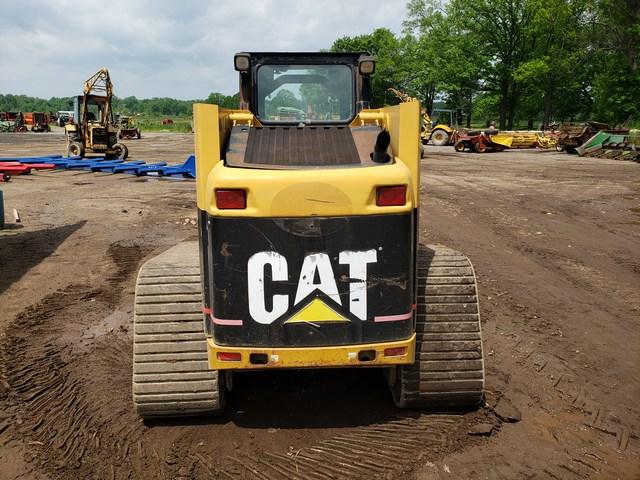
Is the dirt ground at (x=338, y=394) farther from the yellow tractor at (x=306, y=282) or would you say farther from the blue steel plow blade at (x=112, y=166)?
the blue steel plow blade at (x=112, y=166)

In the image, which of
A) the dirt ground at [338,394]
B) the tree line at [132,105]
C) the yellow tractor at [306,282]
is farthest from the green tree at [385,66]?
the tree line at [132,105]

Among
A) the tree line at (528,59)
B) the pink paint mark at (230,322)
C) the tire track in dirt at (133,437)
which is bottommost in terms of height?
→ the tire track in dirt at (133,437)

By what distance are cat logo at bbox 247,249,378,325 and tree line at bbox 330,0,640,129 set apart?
123 ft

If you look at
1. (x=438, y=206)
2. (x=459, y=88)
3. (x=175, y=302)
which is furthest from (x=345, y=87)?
(x=459, y=88)

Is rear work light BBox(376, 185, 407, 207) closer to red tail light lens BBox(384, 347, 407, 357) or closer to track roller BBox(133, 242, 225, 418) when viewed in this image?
red tail light lens BBox(384, 347, 407, 357)

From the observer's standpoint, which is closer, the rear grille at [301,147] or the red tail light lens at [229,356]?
the red tail light lens at [229,356]

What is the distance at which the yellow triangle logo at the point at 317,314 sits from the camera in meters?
3.06

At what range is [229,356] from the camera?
3121 millimetres

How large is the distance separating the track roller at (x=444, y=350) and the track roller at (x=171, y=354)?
50.6 inches

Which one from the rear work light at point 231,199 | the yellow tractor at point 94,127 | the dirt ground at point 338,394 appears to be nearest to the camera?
the rear work light at point 231,199

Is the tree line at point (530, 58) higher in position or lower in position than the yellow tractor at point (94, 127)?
higher

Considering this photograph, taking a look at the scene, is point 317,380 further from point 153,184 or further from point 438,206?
point 153,184

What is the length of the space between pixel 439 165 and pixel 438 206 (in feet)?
31.9

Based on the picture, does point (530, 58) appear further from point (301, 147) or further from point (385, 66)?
point (301, 147)
